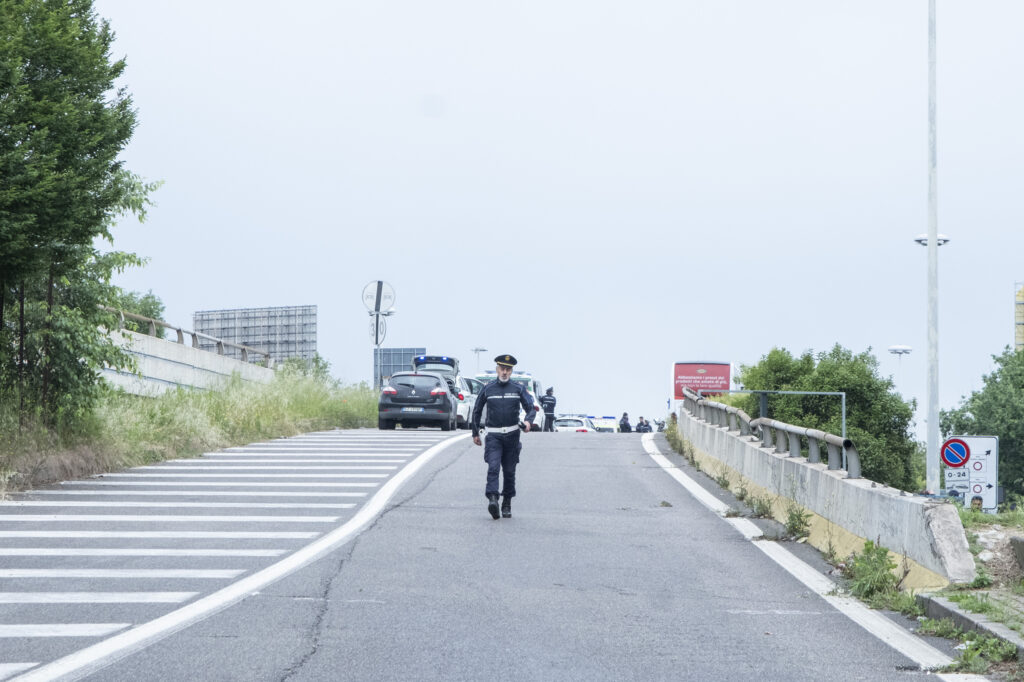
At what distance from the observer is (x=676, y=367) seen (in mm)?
65688

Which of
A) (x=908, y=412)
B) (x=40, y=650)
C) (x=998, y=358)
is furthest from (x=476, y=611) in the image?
(x=998, y=358)

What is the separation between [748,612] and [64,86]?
458 inches

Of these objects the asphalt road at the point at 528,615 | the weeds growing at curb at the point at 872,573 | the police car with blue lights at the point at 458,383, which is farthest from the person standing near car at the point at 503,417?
the police car with blue lights at the point at 458,383

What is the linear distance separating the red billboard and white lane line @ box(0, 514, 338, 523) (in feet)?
170

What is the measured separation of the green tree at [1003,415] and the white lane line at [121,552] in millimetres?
69186

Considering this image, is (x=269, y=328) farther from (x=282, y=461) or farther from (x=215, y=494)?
(x=215, y=494)

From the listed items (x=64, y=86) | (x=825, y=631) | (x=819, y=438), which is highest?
(x=64, y=86)

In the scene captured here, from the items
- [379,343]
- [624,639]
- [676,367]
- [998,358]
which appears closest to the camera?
[624,639]

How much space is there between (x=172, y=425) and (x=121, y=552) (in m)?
12.1

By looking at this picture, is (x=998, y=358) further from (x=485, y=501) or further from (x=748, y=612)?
(x=748, y=612)

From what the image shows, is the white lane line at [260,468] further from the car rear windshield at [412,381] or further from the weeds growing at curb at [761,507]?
the car rear windshield at [412,381]

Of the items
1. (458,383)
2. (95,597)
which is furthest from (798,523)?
(458,383)

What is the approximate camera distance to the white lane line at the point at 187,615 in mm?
6617

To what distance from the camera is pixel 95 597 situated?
29.3 feet
